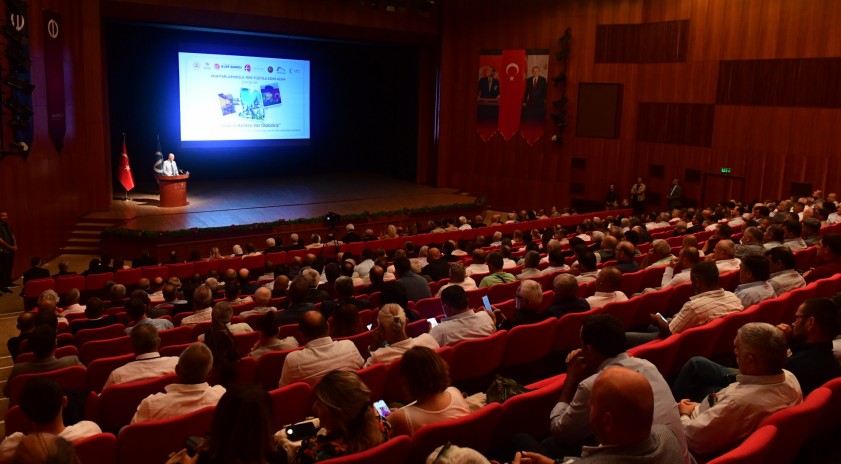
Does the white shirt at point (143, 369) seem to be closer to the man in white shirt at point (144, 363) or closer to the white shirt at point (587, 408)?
the man in white shirt at point (144, 363)

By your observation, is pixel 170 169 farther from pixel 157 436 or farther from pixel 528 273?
pixel 157 436

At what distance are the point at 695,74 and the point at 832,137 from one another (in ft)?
11.1

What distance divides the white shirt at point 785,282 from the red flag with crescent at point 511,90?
14347 mm

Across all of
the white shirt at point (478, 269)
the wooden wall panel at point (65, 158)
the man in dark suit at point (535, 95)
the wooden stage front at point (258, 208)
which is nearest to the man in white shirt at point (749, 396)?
the white shirt at point (478, 269)

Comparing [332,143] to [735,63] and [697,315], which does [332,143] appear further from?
[697,315]

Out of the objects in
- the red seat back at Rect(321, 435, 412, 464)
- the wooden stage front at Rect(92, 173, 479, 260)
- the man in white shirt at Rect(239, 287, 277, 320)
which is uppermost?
the red seat back at Rect(321, 435, 412, 464)

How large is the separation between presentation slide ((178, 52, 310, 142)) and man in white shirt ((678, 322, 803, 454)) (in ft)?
56.9

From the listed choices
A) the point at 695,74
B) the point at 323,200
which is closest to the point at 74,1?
the point at 323,200

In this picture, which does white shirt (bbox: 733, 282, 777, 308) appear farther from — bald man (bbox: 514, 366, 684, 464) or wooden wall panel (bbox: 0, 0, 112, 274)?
wooden wall panel (bbox: 0, 0, 112, 274)

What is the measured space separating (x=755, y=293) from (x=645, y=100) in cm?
1330

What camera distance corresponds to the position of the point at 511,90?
19688mm

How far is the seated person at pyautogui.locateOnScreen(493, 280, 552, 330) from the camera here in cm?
515

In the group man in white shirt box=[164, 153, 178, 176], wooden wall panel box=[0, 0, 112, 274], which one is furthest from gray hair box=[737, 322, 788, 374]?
man in white shirt box=[164, 153, 178, 176]

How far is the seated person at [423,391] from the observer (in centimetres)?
308
